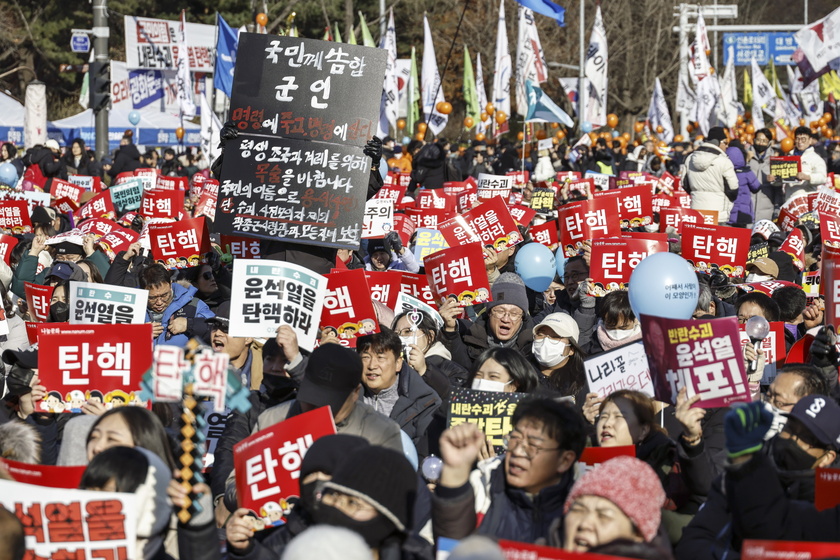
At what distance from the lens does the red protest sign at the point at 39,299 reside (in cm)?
864

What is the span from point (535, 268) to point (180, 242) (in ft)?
9.12

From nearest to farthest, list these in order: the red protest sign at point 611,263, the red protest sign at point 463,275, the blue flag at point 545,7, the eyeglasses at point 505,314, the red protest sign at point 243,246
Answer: the eyeglasses at point 505,314 < the red protest sign at point 463,275 < the red protest sign at point 611,263 < the red protest sign at point 243,246 < the blue flag at point 545,7

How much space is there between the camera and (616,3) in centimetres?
5222

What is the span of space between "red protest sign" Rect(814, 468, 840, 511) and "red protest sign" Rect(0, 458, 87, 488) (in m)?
2.44

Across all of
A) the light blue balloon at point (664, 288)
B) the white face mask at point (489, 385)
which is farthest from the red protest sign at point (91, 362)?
the light blue balloon at point (664, 288)

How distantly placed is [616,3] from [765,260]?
145ft

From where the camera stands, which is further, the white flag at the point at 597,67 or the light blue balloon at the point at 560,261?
the white flag at the point at 597,67

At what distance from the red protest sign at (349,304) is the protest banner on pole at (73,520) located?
3.18 meters

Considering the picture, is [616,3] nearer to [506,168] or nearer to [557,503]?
[506,168]

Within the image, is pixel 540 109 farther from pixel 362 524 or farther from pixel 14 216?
pixel 362 524

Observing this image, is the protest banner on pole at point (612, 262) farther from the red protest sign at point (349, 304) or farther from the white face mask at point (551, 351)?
the red protest sign at point (349, 304)

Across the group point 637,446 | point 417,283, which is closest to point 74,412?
point 637,446

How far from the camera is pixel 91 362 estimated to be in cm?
592

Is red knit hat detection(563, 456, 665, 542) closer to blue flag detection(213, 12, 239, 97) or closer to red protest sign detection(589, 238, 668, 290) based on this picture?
red protest sign detection(589, 238, 668, 290)
